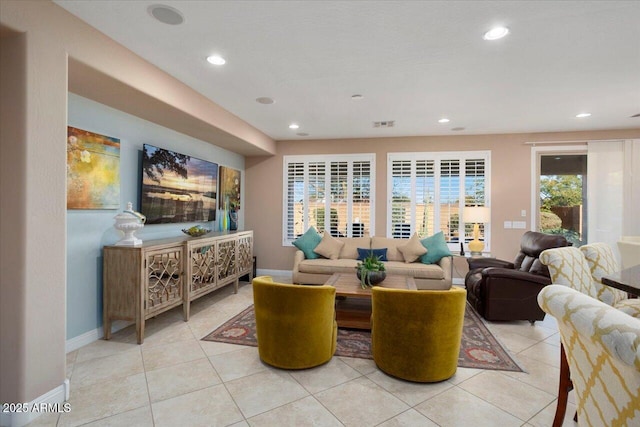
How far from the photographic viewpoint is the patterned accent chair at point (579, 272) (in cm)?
204

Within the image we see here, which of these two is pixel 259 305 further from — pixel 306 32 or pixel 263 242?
pixel 263 242

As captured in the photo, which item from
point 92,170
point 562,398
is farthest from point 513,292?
point 92,170

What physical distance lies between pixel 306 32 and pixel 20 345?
2.88 metres

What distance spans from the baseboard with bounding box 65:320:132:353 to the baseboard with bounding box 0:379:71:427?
2.75 feet

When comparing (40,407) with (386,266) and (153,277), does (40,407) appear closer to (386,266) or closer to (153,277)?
(153,277)

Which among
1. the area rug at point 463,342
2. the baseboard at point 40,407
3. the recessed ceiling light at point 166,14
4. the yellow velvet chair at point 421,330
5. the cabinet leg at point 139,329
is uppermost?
the recessed ceiling light at point 166,14

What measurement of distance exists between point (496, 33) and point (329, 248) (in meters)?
3.64

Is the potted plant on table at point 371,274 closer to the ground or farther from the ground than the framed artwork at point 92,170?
closer to the ground

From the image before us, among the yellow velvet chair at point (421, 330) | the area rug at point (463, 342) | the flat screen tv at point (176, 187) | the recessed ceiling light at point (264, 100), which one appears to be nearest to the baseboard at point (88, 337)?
the area rug at point (463, 342)

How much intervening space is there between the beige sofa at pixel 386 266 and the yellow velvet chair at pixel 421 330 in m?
2.05

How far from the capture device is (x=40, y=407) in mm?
1952

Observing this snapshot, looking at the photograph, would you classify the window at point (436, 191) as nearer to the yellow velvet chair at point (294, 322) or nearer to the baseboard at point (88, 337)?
the yellow velvet chair at point (294, 322)

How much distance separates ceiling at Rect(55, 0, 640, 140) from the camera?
2.08m

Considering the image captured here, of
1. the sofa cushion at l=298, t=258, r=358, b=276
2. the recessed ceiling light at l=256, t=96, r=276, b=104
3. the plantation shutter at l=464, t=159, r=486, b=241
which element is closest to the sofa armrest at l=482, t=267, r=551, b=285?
the sofa cushion at l=298, t=258, r=358, b=276
